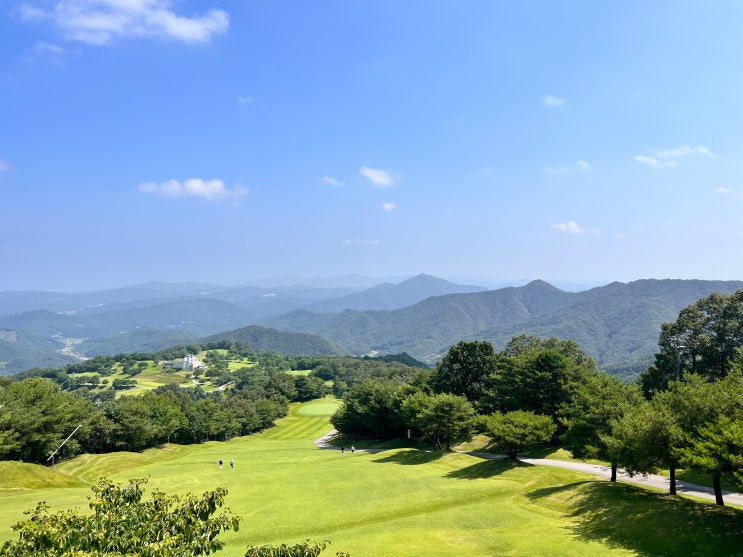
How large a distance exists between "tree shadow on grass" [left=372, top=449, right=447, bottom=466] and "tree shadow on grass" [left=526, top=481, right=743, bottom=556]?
24.8 metres

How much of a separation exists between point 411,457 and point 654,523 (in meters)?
36.3

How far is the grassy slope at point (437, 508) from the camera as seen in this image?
2672 cm

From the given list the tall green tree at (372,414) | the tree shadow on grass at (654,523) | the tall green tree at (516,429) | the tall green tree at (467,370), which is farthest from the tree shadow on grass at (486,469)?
the tall green tree at (467,370)

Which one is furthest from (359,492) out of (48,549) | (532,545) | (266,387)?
(266,387)

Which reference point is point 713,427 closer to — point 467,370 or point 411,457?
point 411,457

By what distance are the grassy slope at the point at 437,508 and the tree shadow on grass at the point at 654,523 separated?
0.06 m

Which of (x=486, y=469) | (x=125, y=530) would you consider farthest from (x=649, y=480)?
(x=125, y=530)

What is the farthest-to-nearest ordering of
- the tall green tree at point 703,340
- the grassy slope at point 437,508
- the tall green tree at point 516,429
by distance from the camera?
the tall green tree at point 703,340, the tall green tree at point 516,429, the grassy slope at point 437,508

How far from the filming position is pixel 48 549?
940 centimetres

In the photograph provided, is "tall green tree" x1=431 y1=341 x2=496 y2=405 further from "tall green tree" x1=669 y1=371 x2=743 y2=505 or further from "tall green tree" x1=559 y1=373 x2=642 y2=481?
"tall green tree" x1=669 y1=371 x2=743 y2=505

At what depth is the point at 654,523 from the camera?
28.6m

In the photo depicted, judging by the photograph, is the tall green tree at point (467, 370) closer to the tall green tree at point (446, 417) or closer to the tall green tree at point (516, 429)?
the tall green tree at point (446, 417)

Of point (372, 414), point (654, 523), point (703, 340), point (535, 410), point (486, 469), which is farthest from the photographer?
point (372, 414)

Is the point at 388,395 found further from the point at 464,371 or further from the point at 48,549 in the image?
the point at 48,549
